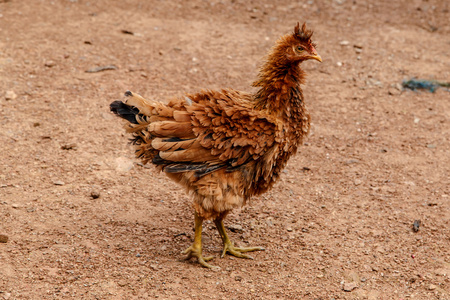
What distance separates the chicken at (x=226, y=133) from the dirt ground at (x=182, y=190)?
70 centimetres

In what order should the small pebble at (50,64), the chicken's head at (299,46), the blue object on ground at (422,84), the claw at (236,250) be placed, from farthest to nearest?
the blue object on ground at (422,84) < the small pebble at (50,64) < the claw at (236,250) < the chicken's head at (299,46)

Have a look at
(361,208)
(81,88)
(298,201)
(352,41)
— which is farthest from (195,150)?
(352,41)

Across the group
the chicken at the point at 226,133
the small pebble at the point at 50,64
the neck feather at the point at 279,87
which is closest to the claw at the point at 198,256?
the chicken at the point at 226,133

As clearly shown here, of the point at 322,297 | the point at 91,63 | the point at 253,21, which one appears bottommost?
the point at 322,297

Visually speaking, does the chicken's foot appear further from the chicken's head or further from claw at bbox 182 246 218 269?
the chicken's head

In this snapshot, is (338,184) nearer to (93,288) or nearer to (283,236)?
(283,236)

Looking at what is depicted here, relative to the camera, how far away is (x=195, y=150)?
4445 millimetres

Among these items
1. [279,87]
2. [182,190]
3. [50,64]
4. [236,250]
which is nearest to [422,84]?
[279,87]

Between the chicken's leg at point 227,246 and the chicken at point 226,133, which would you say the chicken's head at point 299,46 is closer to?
the chicken at point 226,133

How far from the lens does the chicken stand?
4449mm

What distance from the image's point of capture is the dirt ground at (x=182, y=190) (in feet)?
14.9

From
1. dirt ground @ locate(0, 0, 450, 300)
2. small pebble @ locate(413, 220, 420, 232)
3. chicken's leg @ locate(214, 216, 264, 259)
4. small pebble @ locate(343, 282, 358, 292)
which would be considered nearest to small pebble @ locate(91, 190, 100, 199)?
dirt ground @ locate(0, 0, 450, 300)

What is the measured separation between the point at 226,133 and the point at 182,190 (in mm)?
1506

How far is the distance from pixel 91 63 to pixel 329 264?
4.81 metres
